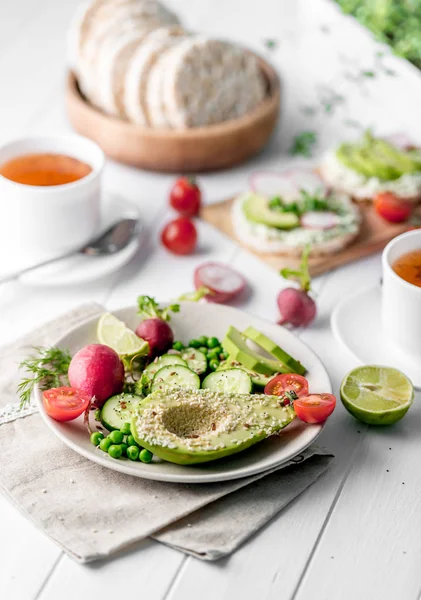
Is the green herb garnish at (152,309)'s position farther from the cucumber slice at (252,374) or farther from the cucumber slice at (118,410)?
the cucumber slice at (118,410)

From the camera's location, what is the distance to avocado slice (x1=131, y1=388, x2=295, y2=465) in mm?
2158

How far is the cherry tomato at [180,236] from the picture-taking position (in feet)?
11.2

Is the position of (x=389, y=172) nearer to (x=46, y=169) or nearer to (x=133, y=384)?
(x=46, y=169)

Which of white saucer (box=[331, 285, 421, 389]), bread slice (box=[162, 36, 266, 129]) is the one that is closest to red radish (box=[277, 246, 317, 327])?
white saucer (box=[331, 285, 421, 389])

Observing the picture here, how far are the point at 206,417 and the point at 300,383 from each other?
13.1 inches

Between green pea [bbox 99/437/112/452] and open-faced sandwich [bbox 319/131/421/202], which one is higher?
green pea [bbox 99/437/112/452]

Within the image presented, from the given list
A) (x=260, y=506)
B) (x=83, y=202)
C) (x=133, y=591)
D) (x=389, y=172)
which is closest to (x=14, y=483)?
A: (x=133, y=591)

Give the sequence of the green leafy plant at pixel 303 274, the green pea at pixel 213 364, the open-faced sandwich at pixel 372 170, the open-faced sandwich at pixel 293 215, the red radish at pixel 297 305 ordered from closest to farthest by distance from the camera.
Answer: the green pea at pixel 213 364, the red radish at pixel 297 305, the green leafy plant at pixel 303 274, the open-faced sandwich at pixel 293 215, the open-faced sandwich at pixel 372 170

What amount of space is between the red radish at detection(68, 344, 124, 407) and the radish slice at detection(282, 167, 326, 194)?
1.52 metres

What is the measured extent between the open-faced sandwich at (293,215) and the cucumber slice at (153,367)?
3.23ft

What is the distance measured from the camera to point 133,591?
2.04 m

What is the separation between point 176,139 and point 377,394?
1702mm

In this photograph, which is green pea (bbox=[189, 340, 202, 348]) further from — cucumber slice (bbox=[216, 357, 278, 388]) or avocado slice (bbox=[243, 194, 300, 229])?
avocado slice (bbox=[243, 194, 300, 229])

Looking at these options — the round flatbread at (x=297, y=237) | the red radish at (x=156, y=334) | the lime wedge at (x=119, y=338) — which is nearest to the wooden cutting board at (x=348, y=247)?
the round flatbread at (x=297, y=237)
